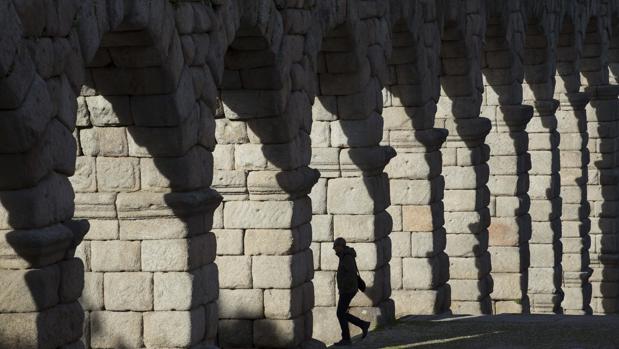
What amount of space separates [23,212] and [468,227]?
39.2 feet

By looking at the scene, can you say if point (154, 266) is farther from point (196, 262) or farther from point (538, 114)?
point (538, 114)

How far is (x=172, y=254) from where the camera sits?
47.2 ft

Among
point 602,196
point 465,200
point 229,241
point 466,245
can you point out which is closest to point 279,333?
point 229,241

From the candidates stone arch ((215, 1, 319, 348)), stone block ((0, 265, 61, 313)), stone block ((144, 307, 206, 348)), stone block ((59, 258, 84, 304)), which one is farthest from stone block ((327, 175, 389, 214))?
stone block ((0, 265, 61, 313))

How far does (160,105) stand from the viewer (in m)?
13.9

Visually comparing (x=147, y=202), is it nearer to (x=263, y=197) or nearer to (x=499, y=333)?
(x=263, y=197)

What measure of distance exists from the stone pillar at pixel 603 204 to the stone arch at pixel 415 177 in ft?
37.2

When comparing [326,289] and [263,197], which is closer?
[263,197]

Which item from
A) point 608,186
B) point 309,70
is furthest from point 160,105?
point 608,186

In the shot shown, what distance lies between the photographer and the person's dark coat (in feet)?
56.6

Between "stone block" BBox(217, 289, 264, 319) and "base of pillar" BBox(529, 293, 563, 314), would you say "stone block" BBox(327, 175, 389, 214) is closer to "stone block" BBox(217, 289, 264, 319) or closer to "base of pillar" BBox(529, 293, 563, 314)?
"stone block" BBox(217, 289, 264, 319)

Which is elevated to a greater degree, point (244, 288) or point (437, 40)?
point (437, 40)

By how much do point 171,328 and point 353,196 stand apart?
496 cm

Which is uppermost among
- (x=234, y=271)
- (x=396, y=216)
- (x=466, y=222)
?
(x=396, y=216)
